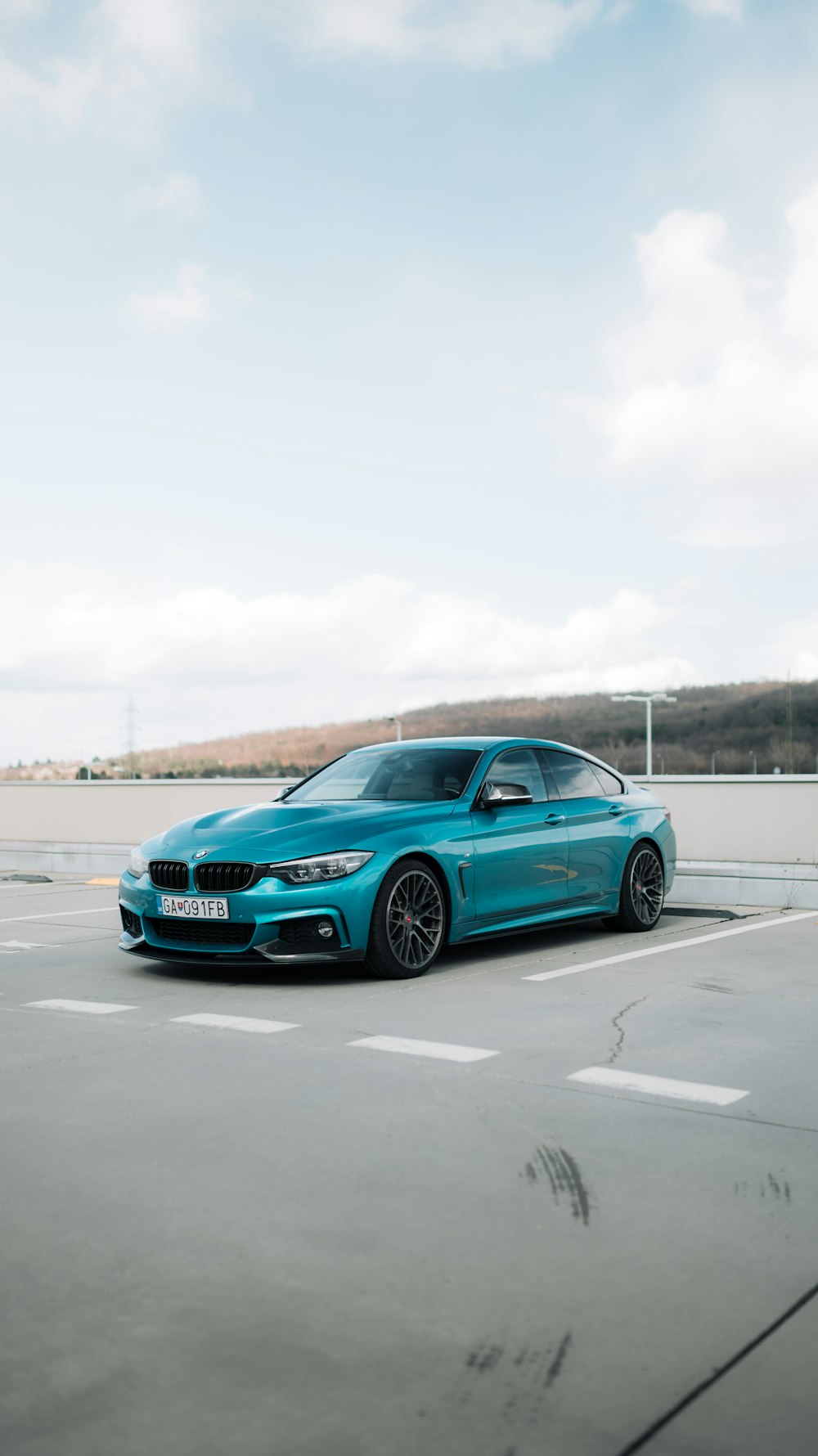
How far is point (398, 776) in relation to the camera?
28.6ft

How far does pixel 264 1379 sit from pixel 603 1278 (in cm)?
89

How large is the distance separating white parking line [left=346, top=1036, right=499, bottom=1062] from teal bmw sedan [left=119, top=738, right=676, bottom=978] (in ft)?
5.06

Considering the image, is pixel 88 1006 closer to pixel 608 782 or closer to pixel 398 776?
pixel 398 776

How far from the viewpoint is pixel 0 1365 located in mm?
2654

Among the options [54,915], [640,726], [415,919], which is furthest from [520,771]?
[640,726]

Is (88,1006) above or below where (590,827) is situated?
below

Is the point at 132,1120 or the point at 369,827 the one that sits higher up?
the point at 369,827

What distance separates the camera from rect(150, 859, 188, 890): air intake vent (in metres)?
7.59

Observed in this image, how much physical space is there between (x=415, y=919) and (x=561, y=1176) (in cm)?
389

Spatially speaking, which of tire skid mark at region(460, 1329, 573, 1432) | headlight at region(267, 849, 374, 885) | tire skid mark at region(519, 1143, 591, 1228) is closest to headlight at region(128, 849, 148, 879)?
headlight at region(267, 849, 374, 885)

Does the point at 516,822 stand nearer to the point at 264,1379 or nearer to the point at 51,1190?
the point at 51,1190

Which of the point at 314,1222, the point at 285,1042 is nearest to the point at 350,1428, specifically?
the point at 314,1222

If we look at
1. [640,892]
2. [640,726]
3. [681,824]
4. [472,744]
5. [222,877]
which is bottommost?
[640,892]

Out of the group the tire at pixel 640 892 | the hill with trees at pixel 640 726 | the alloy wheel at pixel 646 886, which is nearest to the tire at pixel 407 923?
the tire at pixel 640 892
